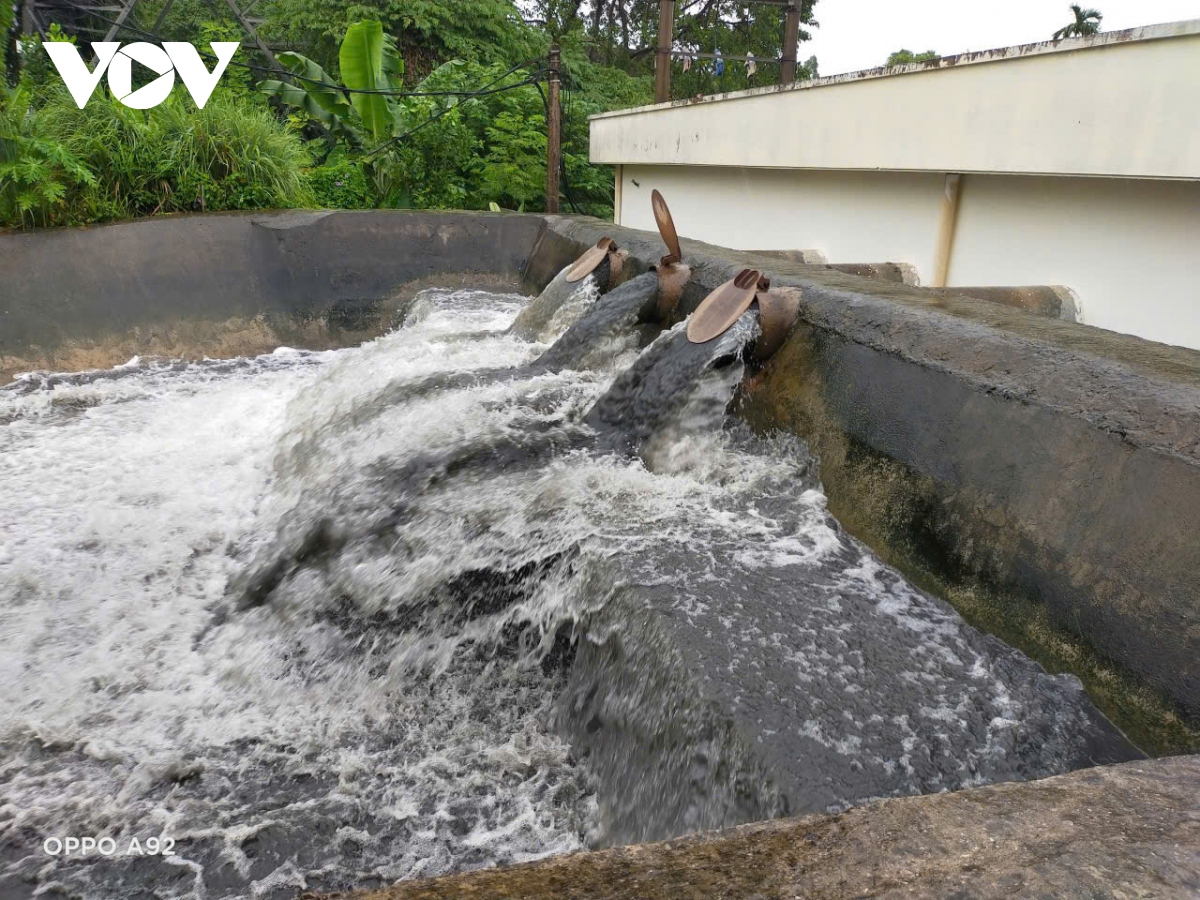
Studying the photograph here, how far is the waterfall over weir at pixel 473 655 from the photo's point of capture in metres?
1.82

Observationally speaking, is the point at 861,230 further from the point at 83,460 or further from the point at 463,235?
the point at 83,460

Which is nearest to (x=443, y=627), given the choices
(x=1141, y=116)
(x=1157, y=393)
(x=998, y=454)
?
(x=998, y=454)

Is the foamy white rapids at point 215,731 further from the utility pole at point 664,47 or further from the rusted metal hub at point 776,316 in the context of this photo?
the utility pole at point 664,47

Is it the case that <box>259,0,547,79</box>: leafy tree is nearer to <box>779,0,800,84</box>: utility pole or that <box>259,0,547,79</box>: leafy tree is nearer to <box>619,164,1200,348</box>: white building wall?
<box>779,0,800,84</box>: utility pole

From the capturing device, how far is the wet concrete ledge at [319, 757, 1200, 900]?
2.96 ft

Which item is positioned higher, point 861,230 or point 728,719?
point 861,230

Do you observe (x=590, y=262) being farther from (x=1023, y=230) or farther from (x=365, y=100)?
(x=365, y=100)

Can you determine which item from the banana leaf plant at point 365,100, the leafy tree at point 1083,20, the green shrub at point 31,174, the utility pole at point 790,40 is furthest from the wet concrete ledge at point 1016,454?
the leafy tree at point 1083,20

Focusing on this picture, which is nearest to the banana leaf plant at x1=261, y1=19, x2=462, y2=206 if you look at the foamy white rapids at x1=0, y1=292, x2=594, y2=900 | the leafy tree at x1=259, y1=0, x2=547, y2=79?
the leafy tree at x1=259, y1=0, x2=547, y2=79

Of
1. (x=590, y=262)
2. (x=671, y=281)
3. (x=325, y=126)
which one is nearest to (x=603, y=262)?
(x=590, y=262)

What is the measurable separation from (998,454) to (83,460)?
4.08 meters

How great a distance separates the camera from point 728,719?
1.74m

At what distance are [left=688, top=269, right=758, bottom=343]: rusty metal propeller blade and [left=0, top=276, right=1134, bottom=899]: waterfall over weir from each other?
0.27ft

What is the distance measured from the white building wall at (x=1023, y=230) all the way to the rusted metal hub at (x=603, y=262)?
70.0 inches
